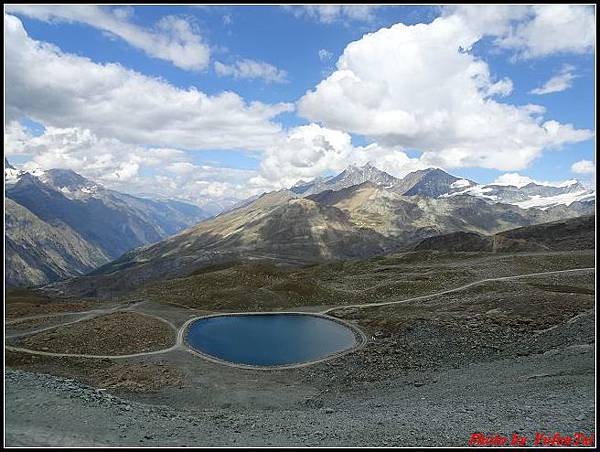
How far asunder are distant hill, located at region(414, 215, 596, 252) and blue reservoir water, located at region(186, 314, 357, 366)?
9903 cm

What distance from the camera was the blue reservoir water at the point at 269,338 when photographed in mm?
58188

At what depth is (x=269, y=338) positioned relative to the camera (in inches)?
2660

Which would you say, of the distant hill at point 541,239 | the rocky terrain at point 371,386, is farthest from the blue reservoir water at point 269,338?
the distant hill at point 541,239

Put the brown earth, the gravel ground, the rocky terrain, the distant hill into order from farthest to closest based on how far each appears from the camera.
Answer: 1. the distant hill
2. the brown earth
3. the rocky terrain
4. the gravel ground

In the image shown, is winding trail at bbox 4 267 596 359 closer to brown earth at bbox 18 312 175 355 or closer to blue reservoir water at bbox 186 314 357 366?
brown earth at bbox 18 312 175 355

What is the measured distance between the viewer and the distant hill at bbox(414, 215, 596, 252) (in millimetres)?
150375

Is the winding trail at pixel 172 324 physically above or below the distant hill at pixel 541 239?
below

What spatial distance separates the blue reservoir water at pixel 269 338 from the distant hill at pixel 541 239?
99.0 meters

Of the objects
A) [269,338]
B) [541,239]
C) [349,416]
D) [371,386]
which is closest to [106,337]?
[269,338]

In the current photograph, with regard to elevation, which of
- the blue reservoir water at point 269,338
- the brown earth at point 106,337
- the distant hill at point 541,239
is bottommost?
the blue reservoir water at point 269,338

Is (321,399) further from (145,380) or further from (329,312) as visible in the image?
(329,312)

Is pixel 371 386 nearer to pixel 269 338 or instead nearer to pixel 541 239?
pixel 269 338

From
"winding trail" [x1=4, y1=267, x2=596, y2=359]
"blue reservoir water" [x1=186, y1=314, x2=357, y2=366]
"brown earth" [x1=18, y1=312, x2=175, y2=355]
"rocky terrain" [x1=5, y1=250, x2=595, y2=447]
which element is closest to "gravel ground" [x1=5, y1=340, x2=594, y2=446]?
"rocky terrain" [x1=5, y1=250, x2=595, y2=447]

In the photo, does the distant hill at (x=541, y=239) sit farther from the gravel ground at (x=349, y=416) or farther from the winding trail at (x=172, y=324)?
the gravel ground at (x=349, y=416)
